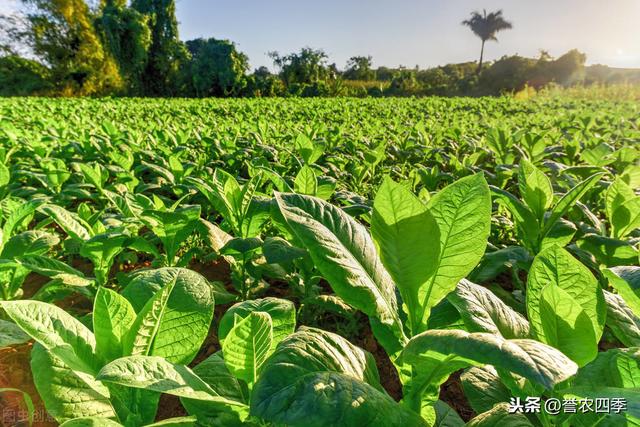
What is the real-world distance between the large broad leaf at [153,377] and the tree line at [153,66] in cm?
3691

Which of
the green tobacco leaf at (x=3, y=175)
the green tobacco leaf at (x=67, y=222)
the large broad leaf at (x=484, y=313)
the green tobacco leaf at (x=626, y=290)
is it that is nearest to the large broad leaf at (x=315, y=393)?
the large broad leaf at (x=484, y=313)

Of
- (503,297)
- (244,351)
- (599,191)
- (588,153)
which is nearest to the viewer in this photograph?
(244,351)

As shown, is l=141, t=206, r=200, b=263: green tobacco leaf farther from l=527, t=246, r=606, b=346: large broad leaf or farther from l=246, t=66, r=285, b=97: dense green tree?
l=246, t=66, r=285, b=97: dense green tree

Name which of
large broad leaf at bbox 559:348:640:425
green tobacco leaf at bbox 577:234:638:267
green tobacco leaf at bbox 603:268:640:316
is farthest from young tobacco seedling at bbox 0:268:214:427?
green tobacco leaf at bbox 577:234:638:267

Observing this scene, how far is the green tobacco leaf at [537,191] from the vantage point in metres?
1.73

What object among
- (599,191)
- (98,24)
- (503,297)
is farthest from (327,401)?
(98,24)

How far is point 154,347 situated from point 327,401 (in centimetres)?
52

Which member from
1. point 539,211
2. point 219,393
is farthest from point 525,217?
point 219,393

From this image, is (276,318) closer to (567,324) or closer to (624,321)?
(567,324)

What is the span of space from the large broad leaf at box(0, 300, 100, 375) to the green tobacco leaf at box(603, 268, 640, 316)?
1162 mm

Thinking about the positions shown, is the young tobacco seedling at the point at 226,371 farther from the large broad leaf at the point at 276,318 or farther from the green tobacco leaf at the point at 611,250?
the green tobacco leaf at the point at 611,250

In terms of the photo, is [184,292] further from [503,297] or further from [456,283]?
[503,297]

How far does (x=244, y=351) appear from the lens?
0.84 meters

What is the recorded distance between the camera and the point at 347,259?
0.89 m
